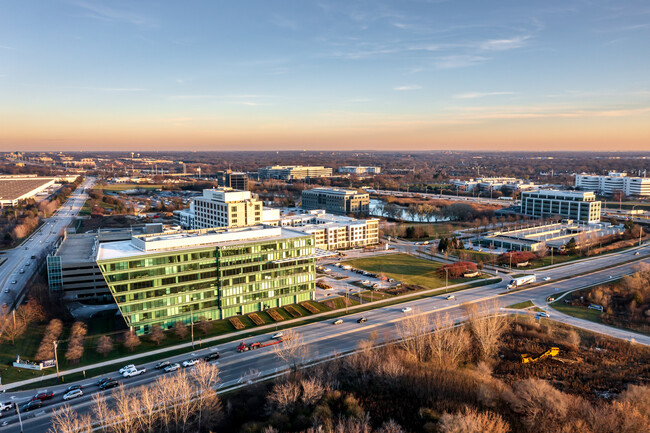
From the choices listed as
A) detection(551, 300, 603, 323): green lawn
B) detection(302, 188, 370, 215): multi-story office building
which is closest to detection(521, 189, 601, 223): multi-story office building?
detection(302, 188, 370, 215): multi-story office building

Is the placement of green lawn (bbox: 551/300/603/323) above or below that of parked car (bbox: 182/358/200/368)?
below

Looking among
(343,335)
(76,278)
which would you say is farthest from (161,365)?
(76,278)

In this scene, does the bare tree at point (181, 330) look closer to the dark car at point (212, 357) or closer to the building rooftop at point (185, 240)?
the dark car at point (212, 357)

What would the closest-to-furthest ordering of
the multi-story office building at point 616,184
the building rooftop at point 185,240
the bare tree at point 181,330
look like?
the bare tree at point 181,330 → the building rooftop at point 185,240 → the multi-story office building at point 616,184

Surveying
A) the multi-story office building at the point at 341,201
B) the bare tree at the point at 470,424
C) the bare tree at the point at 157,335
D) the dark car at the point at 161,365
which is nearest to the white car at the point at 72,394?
the dark car at the point at 161,365

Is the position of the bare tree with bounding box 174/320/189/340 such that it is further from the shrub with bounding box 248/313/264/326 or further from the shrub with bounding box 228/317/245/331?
the shrub with bounding box 248/313/264/326

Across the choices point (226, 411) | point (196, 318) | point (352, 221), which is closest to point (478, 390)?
point (226, 411)
